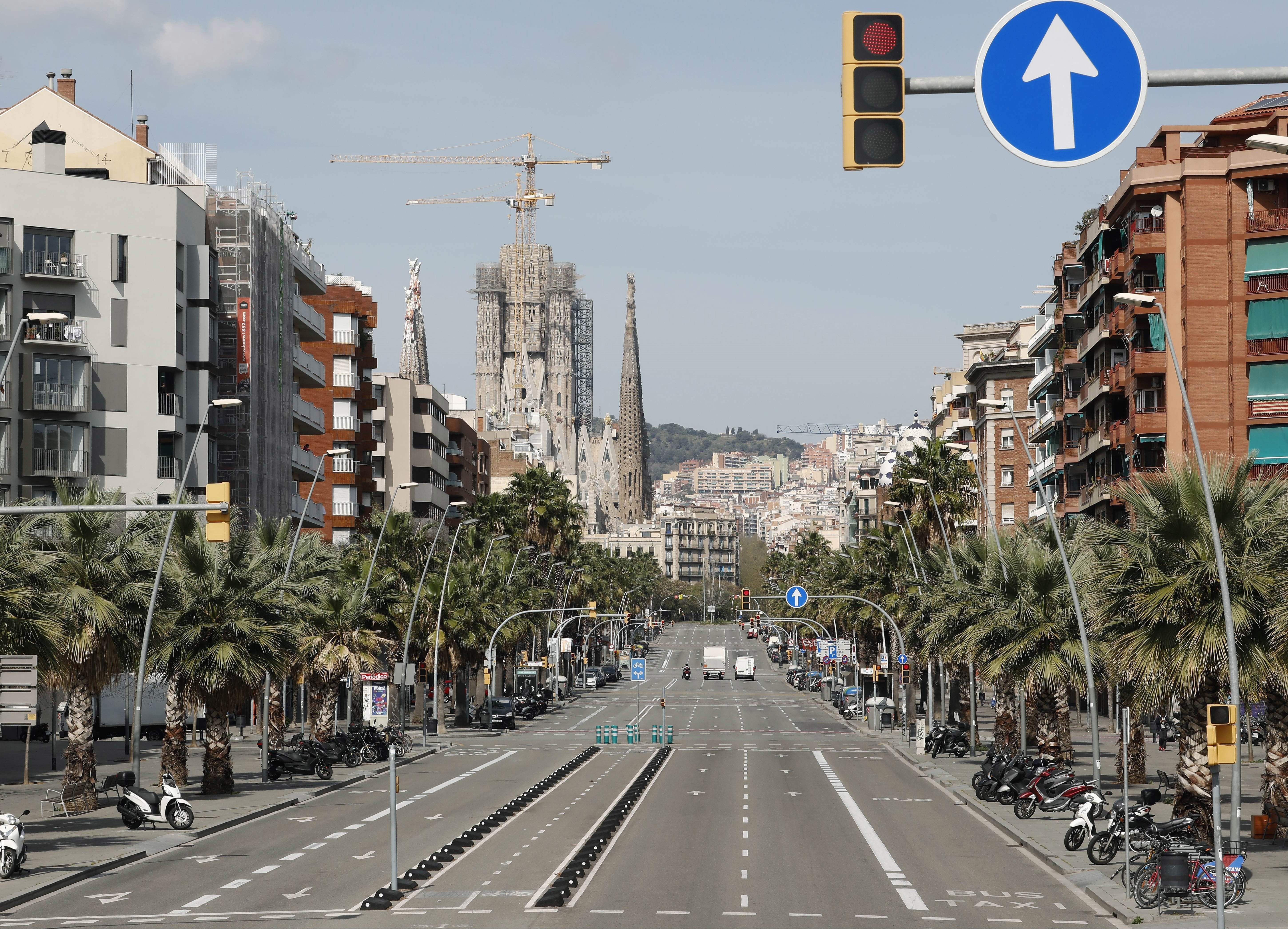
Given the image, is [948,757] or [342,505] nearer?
[948,757]

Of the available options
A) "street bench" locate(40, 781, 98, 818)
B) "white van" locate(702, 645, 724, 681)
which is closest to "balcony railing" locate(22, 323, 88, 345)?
"street bench" locate(40, 781, 98, 818)

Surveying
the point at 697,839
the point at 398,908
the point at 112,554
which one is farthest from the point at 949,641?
the point at 398,908

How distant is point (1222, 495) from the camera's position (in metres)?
28.4

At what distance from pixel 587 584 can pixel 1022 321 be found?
41163mm

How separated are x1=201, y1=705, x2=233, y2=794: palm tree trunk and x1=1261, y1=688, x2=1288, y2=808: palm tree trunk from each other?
89.3 ft

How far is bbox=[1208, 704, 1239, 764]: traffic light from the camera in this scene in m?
20.8

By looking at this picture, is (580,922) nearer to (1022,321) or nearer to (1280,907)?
(1280,907)

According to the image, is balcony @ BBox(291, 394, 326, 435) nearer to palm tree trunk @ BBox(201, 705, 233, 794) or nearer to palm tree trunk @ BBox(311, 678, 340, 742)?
palm tree trunk @ BBox(311, 678, 340, 742)

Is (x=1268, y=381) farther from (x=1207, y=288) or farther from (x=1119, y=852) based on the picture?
Result: (x=1119, y=852)

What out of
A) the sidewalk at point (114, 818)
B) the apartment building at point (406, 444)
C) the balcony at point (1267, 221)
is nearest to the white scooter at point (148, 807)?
the sidewalk at point (114, 818)

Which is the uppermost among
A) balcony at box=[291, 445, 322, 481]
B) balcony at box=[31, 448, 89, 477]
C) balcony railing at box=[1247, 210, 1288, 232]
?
balcony railing at box=[1247, 210, 1288, 232]

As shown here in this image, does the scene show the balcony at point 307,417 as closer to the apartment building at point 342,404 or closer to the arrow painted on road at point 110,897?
the apartment building at point 342,404

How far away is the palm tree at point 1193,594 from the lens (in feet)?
90.4

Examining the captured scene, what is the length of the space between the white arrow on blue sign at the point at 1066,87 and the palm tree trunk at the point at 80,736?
32.7 meters
